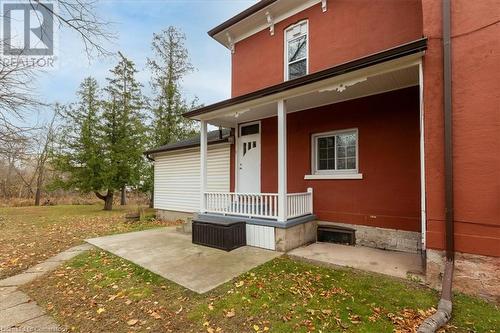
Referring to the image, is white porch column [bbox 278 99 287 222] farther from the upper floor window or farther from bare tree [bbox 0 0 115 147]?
bare tree [bbox 0 0 115 147]

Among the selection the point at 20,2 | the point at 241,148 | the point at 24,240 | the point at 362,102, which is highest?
the point at 20,2

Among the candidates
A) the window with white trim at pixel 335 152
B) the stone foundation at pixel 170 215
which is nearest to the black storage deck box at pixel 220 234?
the window with white trim at pixel 335 152

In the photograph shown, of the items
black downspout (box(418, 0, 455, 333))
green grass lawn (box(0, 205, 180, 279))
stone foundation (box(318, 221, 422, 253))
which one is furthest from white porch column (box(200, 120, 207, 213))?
black downspout (box(418, 0, 455, 333))

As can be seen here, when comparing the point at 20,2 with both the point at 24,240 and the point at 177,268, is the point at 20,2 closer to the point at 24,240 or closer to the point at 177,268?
the point at 177,268

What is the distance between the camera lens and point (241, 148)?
28.0 ft

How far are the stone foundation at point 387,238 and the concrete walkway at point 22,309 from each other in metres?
5.72

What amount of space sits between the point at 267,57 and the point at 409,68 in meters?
4.80

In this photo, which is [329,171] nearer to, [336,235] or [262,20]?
[336,235]

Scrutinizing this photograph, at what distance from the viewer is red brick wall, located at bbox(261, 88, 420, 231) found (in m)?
5.39

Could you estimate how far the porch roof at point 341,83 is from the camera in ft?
13.6

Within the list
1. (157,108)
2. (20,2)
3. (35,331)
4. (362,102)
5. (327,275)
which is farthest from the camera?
(157,108)

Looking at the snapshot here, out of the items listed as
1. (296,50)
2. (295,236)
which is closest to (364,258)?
(295,236)

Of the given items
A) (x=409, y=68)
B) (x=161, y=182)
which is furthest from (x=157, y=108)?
(x=409, y=68)

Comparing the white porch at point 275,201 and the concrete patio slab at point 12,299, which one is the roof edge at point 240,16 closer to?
the white porch at point 275,201
